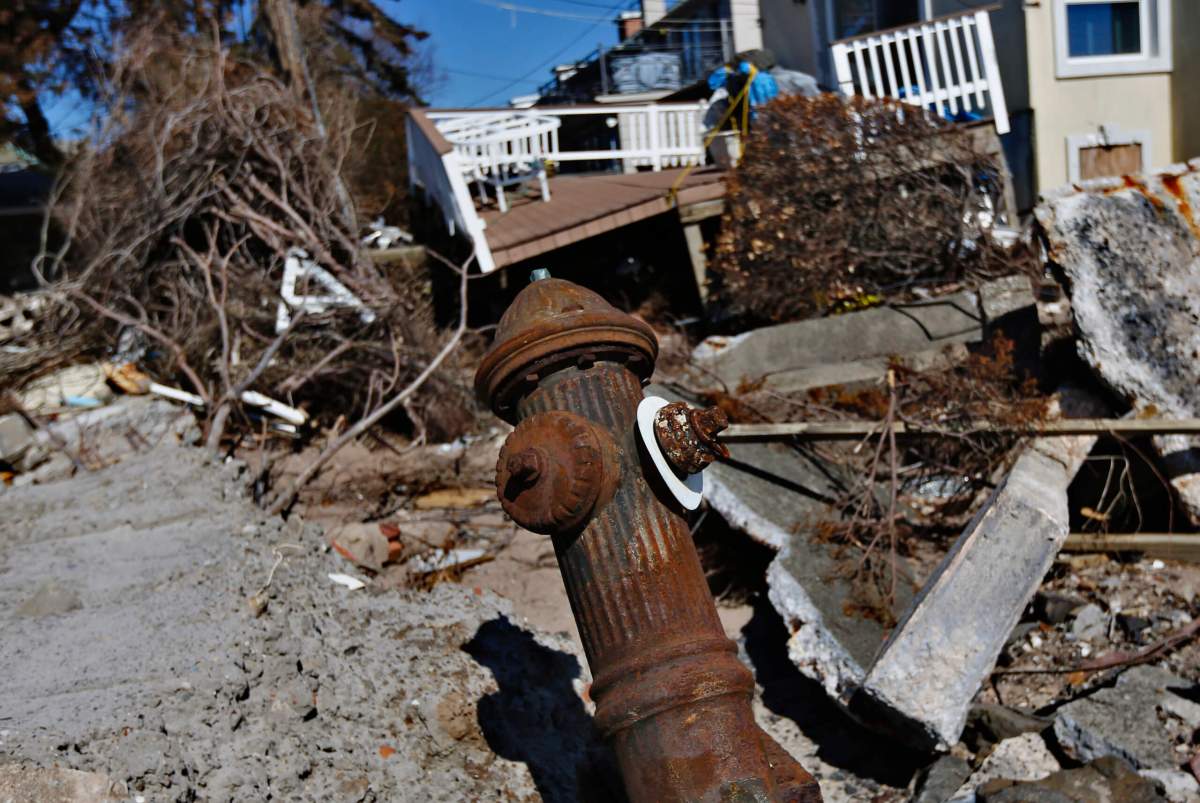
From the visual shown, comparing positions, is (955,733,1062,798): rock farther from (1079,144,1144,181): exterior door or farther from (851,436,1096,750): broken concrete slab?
(1079,144,1144,181): exterior door

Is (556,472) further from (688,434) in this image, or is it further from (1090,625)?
(1090,625)

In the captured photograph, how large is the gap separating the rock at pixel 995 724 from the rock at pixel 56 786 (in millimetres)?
3387

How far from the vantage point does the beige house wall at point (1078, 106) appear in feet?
39.0

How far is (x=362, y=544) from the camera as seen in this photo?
6078 millimetres

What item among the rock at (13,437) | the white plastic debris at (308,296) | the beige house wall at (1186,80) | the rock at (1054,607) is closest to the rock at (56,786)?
the rock at (1054,607)

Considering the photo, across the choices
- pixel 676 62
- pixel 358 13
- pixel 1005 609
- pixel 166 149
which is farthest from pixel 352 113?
pixel 676 62

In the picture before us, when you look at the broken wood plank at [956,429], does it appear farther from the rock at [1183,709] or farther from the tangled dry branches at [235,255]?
the tangled dry branches at [235,255]

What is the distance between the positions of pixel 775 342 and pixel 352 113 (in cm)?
568

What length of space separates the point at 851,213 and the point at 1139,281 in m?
3.11

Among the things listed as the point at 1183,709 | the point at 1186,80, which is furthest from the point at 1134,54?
the point at 1183,709

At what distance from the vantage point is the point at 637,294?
1051 cm

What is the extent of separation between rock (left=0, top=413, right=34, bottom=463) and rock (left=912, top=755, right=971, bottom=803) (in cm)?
680

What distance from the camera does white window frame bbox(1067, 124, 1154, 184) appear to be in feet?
39.7

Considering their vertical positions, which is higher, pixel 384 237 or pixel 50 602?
pixel 384 237
